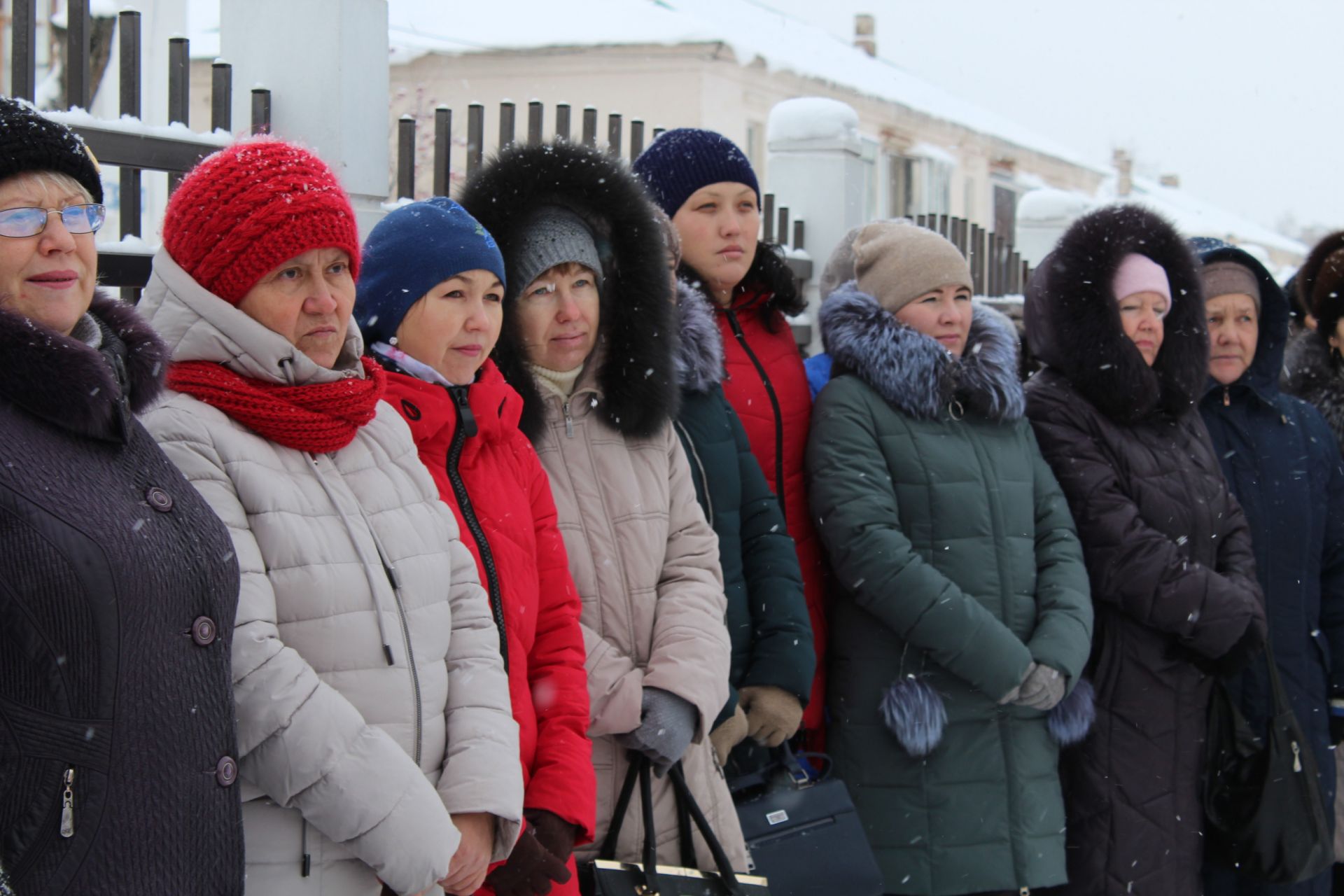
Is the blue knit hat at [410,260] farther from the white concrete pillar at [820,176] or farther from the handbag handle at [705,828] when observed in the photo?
the white concrete pillar at [820,176]

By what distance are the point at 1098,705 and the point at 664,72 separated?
1239 centimetres

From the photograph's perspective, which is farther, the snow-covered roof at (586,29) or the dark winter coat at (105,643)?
the snow-covered roof at (586,29)

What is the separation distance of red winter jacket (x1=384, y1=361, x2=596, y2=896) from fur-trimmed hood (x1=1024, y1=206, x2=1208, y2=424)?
215 centimetres

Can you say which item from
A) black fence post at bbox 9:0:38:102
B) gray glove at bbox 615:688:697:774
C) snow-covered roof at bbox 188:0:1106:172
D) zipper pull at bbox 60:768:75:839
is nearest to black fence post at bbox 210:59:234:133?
black fence post at bbox 9:0:38:102

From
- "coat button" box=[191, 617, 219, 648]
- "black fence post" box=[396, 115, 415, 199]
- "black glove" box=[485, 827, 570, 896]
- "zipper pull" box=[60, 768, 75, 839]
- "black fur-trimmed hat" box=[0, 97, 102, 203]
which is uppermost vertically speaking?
"black fence post" box=[396, 115, 415, 199]

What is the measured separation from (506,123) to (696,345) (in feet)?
3.57

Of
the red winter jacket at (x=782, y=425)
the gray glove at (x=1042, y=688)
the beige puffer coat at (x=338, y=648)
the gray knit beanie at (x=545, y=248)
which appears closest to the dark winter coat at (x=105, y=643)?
the beige puffer coat at (x=338, y=648)

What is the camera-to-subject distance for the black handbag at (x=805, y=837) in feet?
10.3

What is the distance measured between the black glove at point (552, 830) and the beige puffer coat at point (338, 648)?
0.68 feet

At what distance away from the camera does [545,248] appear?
3.02 m

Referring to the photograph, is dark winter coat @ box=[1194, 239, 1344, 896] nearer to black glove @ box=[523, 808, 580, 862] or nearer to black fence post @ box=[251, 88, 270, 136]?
black glove @ box=[523, 808, 580, 862]

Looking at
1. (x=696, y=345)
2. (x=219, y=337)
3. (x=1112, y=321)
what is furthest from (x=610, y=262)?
(x=1112, y=321)

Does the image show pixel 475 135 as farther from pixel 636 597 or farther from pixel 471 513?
pixel 471 513

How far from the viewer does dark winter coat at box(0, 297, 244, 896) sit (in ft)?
5.28
